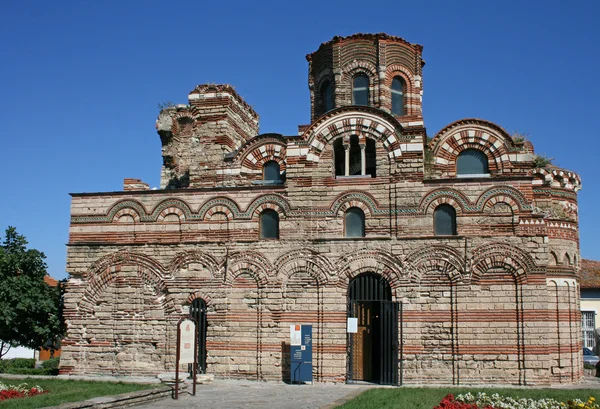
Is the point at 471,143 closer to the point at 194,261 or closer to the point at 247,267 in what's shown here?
the point at 247,267

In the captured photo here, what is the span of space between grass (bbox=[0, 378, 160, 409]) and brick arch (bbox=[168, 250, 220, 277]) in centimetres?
385

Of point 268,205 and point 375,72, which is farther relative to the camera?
point 375,72

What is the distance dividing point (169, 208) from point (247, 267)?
3078 millimetres

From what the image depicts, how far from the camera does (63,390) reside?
14.8 m

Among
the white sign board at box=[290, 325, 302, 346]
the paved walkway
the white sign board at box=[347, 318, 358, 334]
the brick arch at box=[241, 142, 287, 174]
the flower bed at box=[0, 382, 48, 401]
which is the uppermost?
the brick arch at box=[241, 142, 287, 174]

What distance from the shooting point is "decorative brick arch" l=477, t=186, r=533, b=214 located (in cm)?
1700

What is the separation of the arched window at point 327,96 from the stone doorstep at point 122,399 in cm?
1186

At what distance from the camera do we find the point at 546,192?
1961 cm

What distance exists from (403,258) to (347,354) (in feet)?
9.88

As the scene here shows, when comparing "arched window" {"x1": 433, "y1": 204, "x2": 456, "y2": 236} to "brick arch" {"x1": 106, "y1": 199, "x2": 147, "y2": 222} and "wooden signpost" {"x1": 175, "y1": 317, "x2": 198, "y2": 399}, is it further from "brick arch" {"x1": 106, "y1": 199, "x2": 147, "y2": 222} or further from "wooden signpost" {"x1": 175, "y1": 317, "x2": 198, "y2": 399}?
"brick arch" {"x1": 106, "y1": 199, "x2": 147, "y2": 222}

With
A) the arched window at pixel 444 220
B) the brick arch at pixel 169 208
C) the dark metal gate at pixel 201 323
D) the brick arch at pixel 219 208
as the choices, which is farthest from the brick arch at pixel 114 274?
the arched window at pixel 444 220

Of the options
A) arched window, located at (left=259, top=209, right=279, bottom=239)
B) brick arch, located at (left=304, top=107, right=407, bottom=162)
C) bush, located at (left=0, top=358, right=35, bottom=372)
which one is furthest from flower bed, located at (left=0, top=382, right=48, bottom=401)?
brick arch, located at (left=304, top=107, right=407, bottom=162)

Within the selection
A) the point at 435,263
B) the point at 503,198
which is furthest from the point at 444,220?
the point at 503,198

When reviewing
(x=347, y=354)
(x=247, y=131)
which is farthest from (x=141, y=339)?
(x=247, y=131)
